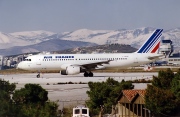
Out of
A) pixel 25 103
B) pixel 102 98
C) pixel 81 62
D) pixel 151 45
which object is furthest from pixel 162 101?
pixel 151 45

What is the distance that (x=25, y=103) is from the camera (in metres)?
33.2

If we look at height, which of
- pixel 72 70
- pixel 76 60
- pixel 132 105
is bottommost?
pixel 132 105

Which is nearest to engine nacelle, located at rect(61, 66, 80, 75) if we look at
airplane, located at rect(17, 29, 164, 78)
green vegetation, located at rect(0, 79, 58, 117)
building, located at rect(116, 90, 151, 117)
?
airplane, located at rect(17, 29, 164, 78)

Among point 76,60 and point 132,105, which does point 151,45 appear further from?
point 132,105

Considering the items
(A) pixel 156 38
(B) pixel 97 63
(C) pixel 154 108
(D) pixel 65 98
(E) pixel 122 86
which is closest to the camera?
(C) pixel 154 108

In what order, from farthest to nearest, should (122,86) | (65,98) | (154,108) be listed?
1. (65,98)
2. (122,86)
3. (154,108)

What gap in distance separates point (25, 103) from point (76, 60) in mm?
55436

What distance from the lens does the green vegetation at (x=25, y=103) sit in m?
27.3

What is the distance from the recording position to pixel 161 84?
3894 centimetres

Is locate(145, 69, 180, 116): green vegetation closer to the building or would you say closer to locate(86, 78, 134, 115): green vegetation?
the building

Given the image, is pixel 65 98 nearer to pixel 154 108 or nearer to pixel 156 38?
pixel 154 108

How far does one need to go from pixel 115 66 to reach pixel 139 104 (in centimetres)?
5573

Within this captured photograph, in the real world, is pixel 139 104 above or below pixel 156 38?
below

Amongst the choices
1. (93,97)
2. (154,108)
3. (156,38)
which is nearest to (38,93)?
(93,97)
